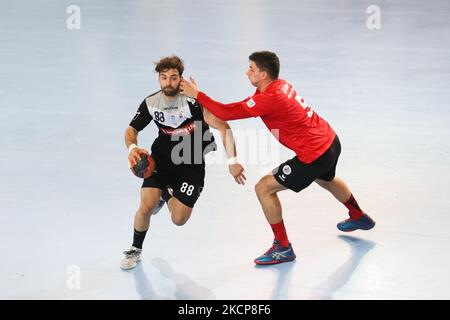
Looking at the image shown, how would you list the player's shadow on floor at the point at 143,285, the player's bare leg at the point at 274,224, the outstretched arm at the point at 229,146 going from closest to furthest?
the player's shadow on floor at the point at 143,285, the outstretched arm at the point at 229,146, the player's bare leg at the point at 274,224

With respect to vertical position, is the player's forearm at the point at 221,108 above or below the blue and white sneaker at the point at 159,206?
above

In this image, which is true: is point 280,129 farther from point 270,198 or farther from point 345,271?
point 345,271

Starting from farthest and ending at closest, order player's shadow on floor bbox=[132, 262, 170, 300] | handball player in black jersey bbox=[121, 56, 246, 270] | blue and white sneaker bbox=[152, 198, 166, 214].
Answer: blue and white sneaker bbox=[152, 198, 166, 214] → handball player in black jersey bbox=[121, 56, 246, 270] → player's shadow on floor bbox=[132, 262, 170, 300]

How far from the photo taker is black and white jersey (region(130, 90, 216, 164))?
637 cm

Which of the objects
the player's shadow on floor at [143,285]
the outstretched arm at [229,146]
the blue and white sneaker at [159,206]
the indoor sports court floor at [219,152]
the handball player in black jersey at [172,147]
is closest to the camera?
the player's shadow on floor at [143,285]

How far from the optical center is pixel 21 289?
5.84 metres

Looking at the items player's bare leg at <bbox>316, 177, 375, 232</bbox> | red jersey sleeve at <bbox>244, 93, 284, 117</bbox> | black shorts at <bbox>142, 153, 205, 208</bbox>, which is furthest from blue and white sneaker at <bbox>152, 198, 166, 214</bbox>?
player's bare leg at <bbox>316, 177, 375, 232</bbox>

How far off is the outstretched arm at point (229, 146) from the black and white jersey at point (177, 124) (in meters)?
0.15

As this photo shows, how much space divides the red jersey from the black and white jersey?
0.71 ft

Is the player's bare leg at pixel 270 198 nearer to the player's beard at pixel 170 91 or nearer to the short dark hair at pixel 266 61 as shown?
the short dark hair at pixel 266 61

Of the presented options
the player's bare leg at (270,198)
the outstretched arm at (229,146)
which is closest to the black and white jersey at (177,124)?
the outstretched arm at (229,146)

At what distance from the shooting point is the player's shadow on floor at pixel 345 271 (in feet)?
19.3

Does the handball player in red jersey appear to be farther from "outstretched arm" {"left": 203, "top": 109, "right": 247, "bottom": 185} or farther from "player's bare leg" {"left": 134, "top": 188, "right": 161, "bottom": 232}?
"player's bare leg" {"left": 134, "top": 188, "right": 161, "bottom": 232}

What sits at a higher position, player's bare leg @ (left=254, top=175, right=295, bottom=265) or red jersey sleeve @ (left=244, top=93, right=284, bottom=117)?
red jersey sleeve @ (left=244, top=93, right=284, bottom=117)
